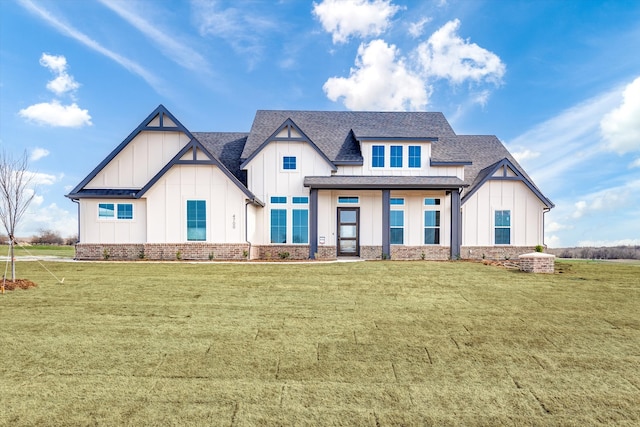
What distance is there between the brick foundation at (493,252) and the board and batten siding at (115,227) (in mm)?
16619

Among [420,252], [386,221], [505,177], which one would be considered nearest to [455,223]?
[420,252]

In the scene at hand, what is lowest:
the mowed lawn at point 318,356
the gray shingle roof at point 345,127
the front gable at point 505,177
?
the mowed lawn at point 318,356

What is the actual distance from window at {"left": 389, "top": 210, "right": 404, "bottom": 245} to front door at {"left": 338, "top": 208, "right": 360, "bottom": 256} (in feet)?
5.98

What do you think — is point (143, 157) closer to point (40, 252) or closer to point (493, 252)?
point (40, 252)

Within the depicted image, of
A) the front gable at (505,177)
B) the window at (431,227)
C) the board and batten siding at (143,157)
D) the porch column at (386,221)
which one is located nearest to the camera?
the porch column at (386,221)

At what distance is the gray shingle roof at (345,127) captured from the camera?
20125 mm

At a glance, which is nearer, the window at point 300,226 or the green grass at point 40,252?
the window at point 300,226

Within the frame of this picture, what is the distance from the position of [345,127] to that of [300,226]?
24.0 feet

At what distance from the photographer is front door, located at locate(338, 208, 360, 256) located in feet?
63.7

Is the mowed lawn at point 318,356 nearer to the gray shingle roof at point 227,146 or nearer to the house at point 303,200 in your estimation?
the house at point 303,200

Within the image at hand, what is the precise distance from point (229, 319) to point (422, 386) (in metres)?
3.92

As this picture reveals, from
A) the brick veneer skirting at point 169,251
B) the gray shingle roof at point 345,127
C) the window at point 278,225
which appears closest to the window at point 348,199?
the gray shingle roof at point 345,127

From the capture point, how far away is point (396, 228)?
19359 millimetres

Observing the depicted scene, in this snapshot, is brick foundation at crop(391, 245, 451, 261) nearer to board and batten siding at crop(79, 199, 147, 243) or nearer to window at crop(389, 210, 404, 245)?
window at crop(389, 210, 404, 245)
